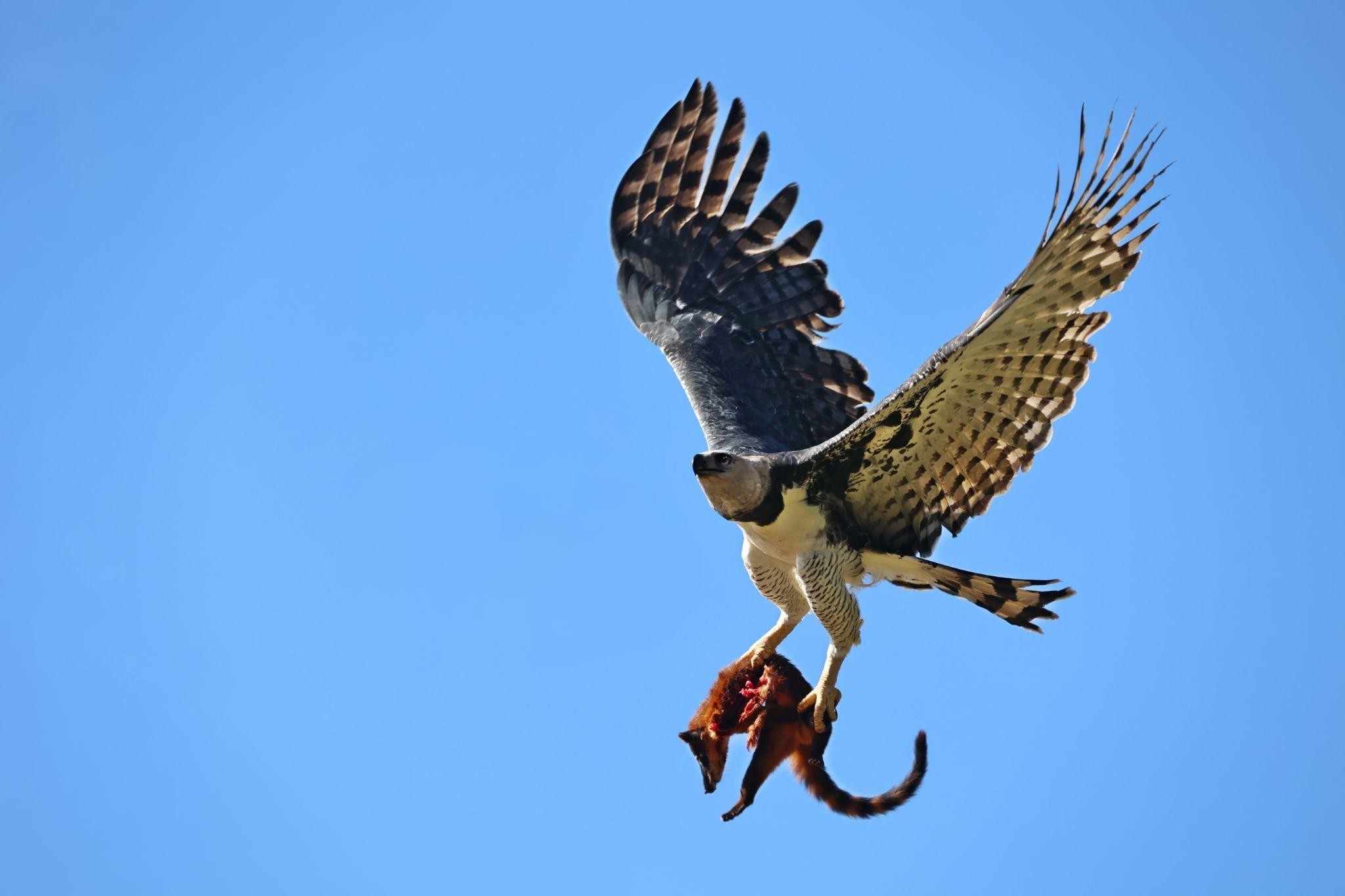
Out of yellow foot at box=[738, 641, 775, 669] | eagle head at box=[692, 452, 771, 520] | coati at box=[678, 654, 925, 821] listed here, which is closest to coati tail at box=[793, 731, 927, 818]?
coati at box=[678, 654, 925, 821]

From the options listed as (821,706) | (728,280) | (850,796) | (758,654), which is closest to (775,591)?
(758,654)

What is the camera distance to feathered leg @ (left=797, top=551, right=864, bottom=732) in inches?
365

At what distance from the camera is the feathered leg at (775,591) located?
970cm

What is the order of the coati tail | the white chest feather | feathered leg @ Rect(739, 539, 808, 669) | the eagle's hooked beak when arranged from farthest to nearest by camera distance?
feathered leg @ Rect(739, 539, 808, 669) → the white chest feather → the eagle's hooked beak → the coati tail

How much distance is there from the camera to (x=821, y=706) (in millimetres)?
9055

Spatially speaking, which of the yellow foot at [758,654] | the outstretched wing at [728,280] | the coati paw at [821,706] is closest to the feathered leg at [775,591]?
the yellow foot at [758,654]

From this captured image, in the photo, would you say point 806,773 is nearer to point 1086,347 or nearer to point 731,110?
point 1086,347

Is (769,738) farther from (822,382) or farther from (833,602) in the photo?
(822,382)

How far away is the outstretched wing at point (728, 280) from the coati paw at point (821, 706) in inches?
82.5

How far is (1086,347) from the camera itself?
8.60 m

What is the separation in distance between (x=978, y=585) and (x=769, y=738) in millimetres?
1521

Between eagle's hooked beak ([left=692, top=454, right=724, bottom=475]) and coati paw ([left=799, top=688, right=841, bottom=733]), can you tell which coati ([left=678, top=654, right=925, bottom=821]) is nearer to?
coati paw ([left=799, top=688, right=841, bottom=733])

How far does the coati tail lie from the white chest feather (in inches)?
47.5

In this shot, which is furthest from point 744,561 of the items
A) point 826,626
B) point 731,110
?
point 731,110
